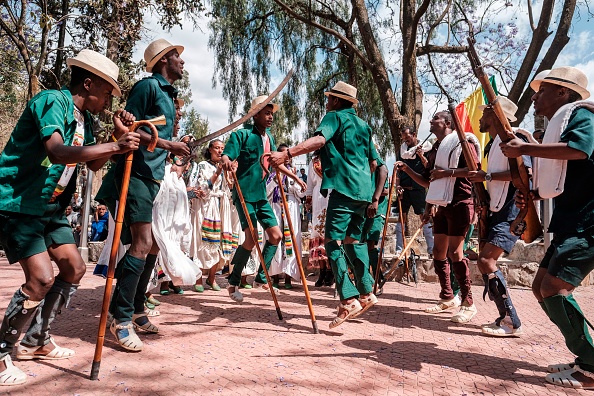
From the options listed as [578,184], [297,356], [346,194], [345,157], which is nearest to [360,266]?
[346,194]

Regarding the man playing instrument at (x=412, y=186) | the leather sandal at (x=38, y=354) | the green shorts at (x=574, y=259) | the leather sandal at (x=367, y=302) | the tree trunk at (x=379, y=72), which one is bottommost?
the leather sandal at (x=38, y=354)

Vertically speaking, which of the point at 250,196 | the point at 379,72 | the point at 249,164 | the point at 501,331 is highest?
the point at 379,72

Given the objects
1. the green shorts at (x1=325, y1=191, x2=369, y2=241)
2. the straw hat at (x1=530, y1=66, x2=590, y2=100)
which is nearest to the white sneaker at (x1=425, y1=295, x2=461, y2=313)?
the green shorts at (x1=325, y1=191, x2=369, y2=241)

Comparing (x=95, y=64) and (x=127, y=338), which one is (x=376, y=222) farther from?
(x=95, y=64)

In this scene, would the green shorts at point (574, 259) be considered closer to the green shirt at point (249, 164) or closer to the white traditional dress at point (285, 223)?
the green shirt at point (249, 164)

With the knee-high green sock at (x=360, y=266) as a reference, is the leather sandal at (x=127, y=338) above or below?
below

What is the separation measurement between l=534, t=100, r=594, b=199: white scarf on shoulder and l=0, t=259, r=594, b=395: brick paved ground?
1270 mm

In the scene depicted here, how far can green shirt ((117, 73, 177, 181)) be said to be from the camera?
12.6 ft

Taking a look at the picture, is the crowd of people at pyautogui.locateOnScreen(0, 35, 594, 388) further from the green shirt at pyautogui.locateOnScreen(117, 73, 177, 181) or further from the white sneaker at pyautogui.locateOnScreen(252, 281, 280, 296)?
the white sneaker at pyautogui.locateOnScreen(252, 281, 280, 296)

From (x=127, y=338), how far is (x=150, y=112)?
176cm

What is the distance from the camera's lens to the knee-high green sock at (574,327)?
3.09m

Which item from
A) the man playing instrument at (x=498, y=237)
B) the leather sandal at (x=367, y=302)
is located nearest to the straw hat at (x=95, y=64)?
the leather sandal at (x=367, y=302)

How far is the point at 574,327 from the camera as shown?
3.11 metres

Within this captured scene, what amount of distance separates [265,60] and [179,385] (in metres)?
16.0
